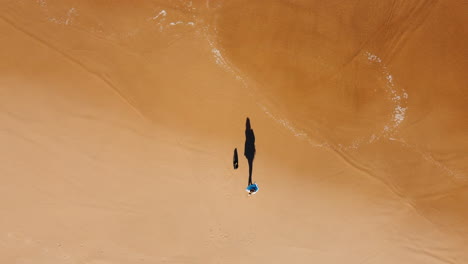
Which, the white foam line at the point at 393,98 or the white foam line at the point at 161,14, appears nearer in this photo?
the white foam line at the point at 161,14

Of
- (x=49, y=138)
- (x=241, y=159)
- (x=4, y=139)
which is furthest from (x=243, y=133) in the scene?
(x=4, y=139)

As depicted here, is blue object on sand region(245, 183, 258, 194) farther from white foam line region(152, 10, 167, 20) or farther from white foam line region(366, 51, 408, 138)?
white foam line region(152, 10, 167, 20)

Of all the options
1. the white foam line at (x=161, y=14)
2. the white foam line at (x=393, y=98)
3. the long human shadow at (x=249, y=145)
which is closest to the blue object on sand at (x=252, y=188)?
the long human shadow at (x=249, y=145)

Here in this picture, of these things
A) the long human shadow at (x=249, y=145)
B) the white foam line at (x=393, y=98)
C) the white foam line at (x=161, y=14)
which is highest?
the white foam line at (x=161, y=14)

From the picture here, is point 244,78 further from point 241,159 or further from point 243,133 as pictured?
point 241,159

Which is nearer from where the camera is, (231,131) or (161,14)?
(161,14)

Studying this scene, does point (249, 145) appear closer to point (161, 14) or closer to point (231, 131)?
point (231, 131)

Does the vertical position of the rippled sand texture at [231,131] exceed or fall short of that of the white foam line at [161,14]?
it falls short

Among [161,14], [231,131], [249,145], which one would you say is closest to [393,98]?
[249,145]

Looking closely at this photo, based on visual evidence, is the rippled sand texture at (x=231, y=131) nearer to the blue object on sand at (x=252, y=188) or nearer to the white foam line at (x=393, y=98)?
A: the white foam line at (x=393, y=98)
